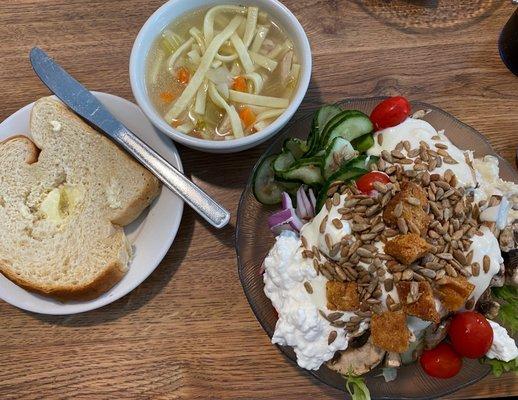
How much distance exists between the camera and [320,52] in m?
1.96

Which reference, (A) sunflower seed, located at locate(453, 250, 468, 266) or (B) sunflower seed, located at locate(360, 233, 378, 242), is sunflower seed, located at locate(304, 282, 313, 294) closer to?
(B) sunflower seed, located at locate(360, 233, 378, 242)

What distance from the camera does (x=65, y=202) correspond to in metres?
1.77

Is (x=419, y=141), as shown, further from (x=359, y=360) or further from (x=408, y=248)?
(x=359, y=360)

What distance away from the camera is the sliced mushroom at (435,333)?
146 cm

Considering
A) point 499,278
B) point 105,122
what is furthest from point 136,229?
point 499,278

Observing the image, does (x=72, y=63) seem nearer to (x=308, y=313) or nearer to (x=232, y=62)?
(x=232, y=62)

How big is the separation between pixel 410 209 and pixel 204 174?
757mm

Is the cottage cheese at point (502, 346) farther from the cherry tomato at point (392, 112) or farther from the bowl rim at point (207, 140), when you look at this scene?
the bowl rim at point (207, 140)

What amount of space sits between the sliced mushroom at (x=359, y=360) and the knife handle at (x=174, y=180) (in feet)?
1.76

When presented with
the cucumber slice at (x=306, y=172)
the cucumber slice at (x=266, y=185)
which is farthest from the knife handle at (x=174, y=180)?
the cucumber slice at (x=306, y=172)

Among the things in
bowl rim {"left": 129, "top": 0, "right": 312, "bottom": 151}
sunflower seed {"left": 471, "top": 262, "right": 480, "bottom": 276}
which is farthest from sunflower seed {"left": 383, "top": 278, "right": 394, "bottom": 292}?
bowl rim {"left": 129, "top": 0, "right": 312, "bottom": 151}

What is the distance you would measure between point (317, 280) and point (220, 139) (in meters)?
0.56

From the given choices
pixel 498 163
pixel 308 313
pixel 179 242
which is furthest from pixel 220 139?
pixel 498 163

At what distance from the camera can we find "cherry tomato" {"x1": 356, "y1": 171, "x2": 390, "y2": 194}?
144 cm
